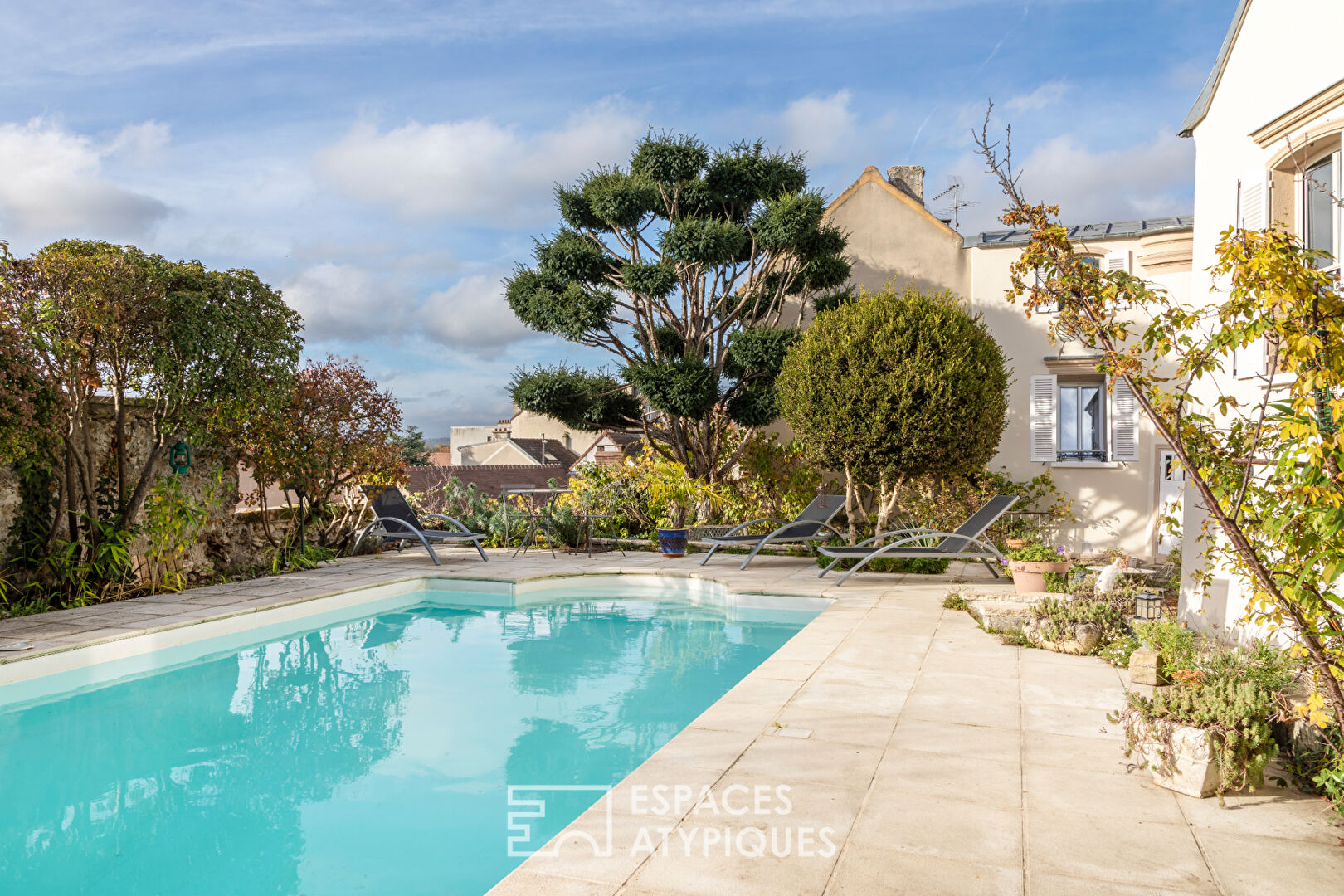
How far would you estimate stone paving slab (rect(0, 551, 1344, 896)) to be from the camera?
2801 millimetres

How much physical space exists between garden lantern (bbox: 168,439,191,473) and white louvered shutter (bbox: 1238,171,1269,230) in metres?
9.92

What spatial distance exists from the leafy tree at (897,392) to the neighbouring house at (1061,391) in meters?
3.55

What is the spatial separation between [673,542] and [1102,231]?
9.38m

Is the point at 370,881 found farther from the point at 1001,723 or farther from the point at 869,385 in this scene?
the point at 869,385

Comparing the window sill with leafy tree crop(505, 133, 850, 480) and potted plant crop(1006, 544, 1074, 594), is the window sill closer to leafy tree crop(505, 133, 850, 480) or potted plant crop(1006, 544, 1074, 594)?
leafy tree crop(505, 133, 850, 480)

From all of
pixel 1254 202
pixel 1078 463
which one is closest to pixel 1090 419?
pixel 1078 463

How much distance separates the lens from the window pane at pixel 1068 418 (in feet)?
47.1

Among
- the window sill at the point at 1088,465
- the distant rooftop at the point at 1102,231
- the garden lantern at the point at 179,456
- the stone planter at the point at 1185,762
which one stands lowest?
the stone planter at the point at 1185,762

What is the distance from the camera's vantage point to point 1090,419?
14375mm

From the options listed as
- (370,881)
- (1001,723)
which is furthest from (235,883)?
(1001,723)

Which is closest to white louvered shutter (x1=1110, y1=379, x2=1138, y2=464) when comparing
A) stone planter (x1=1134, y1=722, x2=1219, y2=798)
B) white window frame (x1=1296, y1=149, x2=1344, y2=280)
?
white window frame (x1=1296, y1=149, x2=1344, y2=280)

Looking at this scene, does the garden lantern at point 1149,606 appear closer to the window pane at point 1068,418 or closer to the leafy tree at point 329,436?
the window pane at point 1068,418

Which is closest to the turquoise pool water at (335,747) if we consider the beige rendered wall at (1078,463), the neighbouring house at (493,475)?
the beige rendered wall at (1078,463)

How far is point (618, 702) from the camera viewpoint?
5.94 metres
